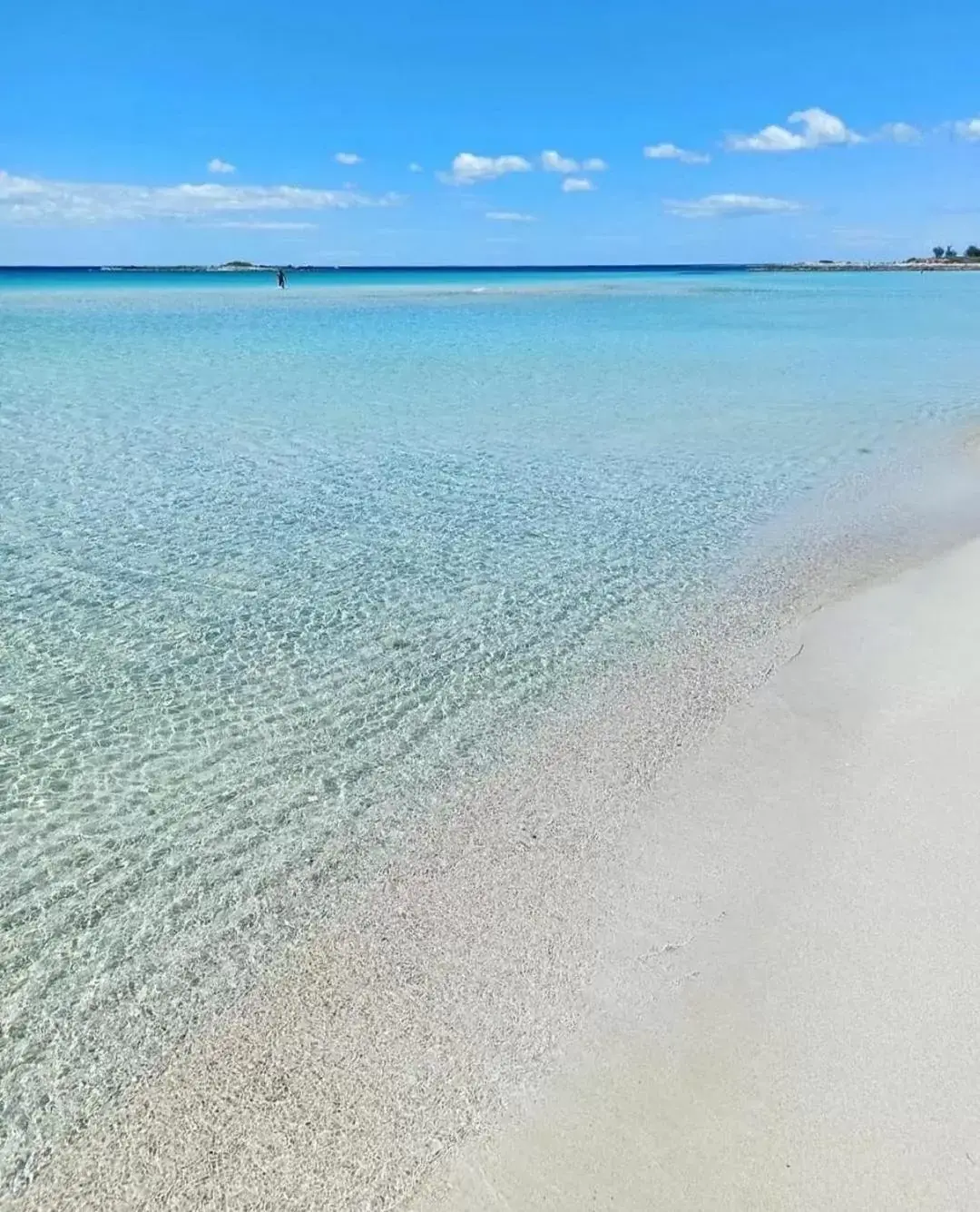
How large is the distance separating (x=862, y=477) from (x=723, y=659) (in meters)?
5.97

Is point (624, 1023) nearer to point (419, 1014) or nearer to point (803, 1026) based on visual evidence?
point (803, 1026)

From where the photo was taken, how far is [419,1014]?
310cm

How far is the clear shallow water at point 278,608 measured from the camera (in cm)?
354

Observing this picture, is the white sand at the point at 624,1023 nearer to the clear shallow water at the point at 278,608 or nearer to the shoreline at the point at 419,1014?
the shoreline at the point at 419,1014

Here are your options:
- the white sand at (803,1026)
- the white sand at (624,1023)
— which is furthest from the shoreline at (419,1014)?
the white sand at (803,1026)

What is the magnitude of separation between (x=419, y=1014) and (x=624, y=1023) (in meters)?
0.73

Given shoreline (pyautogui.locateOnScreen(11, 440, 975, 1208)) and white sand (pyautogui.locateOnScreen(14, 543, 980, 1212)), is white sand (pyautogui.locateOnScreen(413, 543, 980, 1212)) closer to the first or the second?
white sand (pyautogui.locateOnScreen(14, 543, 980, 1212))

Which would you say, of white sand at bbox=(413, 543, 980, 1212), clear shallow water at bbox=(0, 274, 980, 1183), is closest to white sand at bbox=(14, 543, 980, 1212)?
white sand at bbox=(413, 543, 980, 1212)

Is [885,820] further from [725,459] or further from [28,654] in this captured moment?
[725,459]

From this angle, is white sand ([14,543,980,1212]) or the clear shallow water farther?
the clear shallow water

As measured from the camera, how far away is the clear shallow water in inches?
139

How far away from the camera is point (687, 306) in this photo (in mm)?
49031

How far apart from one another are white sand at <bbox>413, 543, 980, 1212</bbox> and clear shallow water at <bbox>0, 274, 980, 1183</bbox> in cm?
136

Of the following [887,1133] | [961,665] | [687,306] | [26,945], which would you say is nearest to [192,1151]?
[26,945]
